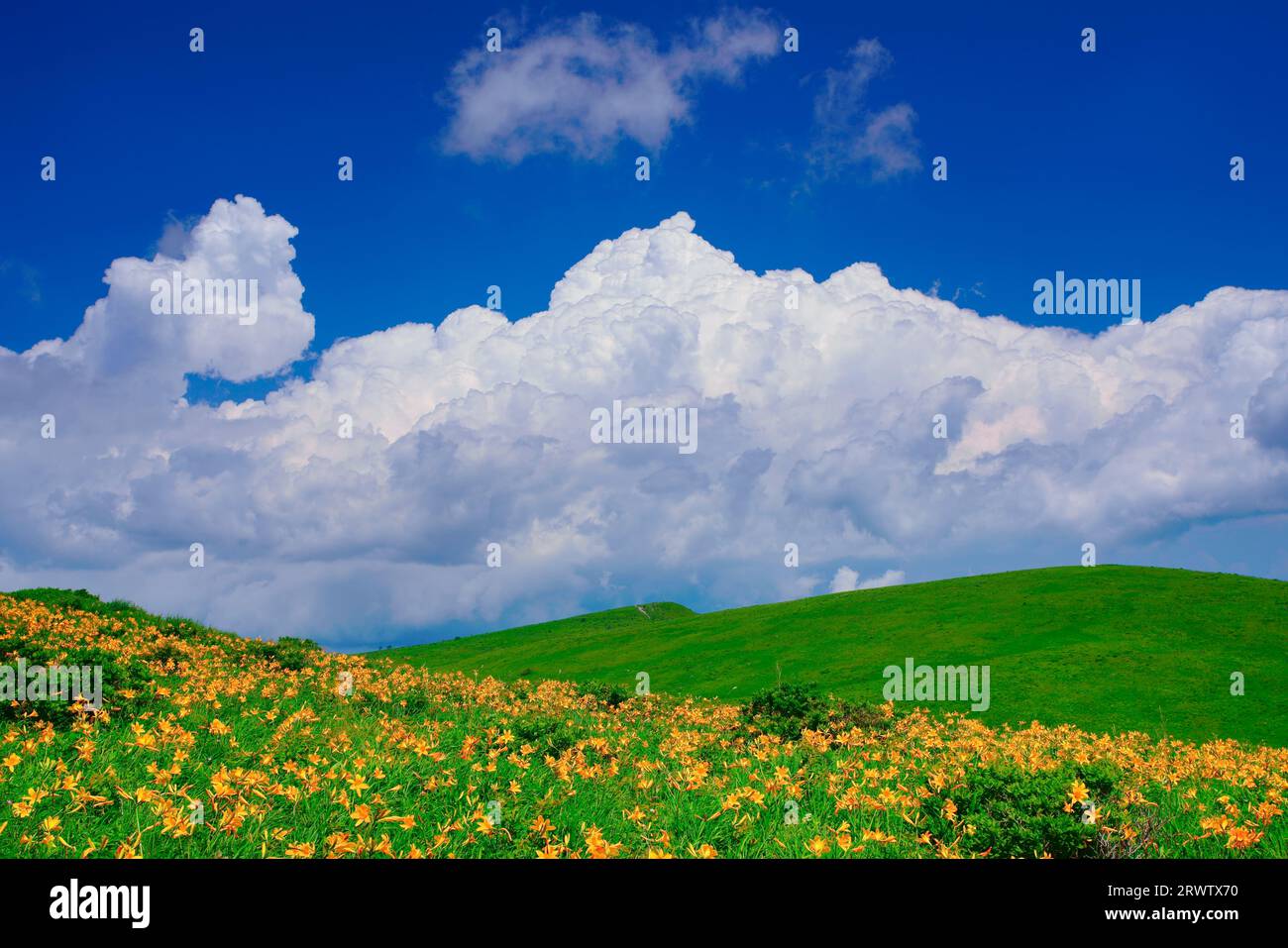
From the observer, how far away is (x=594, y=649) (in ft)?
208

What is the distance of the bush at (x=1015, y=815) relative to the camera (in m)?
7.67

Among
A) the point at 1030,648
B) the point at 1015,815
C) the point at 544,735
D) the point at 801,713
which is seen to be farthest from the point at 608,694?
the point at 1030,648

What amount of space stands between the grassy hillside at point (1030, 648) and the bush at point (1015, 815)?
23228mm

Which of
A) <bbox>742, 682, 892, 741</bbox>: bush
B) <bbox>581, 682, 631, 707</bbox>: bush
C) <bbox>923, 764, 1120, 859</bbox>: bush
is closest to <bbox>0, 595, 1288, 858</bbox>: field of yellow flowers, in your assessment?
<bbox>923, 764, 1120, 859</bbox>: bush

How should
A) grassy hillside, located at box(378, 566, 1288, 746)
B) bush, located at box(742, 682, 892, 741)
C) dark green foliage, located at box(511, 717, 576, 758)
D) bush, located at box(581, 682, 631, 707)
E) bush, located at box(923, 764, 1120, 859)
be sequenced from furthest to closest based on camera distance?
grassy hillside, located at box(378, 566, 1288, 746) → bush, located at box(581, 682, 631, 707) → bush, located at box(742, 682, 892, 741) → dark green foliage, located at box(511, 717, 576, 758) → bush, located at box(923, 764, 1120, 859)

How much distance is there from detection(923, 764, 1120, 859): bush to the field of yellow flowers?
0.02 meters

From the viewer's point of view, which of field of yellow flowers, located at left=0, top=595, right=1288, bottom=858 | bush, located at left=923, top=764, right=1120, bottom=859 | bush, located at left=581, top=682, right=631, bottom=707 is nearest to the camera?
field of yellow flowers, located at left=0, top=595, right=1288, bottom=858

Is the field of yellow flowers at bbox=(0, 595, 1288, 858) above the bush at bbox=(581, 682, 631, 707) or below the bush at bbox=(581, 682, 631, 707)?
above

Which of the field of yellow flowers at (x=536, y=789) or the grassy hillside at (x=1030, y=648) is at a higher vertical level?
the field of yellow flowers at (x=536, y=789)

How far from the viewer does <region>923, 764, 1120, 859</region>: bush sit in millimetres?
7672

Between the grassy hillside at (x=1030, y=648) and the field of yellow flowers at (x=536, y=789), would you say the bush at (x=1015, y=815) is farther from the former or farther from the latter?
the grassy hillside at (x=1030, y=648)

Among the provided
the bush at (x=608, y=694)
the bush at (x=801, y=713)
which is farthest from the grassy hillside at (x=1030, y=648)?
the bush at (x=801, y=713)

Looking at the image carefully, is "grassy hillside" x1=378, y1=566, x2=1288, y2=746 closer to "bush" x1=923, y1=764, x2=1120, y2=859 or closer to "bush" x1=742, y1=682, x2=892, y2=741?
"bush" x1=742, y1=682, x2=892, y2=741
